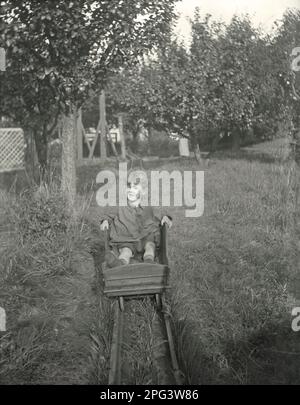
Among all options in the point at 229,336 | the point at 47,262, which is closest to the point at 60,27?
the point at 47,262

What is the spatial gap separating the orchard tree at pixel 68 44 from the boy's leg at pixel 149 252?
2.53 meters

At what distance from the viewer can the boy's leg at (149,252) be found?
5.89 m

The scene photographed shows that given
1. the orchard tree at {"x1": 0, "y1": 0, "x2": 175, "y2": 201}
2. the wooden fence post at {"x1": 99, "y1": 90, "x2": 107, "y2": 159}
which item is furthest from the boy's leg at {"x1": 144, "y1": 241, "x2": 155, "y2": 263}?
the wooden fence post at {"x1": 99, "y1": 90, "x2": 107, "y2": 159}

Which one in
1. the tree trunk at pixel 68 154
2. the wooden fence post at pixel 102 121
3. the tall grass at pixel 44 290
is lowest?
the tall grass at pixel 44 290

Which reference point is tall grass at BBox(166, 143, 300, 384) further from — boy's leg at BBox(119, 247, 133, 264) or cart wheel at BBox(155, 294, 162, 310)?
boy's leg at BBox(119, 247, 133, 264)

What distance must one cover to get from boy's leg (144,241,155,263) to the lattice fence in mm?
13907

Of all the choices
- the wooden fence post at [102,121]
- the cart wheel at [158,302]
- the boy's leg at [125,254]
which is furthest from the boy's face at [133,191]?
the wooden fence post at [102,121]

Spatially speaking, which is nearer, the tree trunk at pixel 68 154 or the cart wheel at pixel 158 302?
the cart wheel at pixel 158 302

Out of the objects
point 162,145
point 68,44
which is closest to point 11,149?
point 162,145

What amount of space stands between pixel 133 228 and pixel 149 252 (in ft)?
2.62

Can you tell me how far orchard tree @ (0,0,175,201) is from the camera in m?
6.95

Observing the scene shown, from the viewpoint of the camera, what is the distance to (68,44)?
23.6ft

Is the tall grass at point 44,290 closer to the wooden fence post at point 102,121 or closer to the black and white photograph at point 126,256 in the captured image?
the black and white photograph at point 126,256

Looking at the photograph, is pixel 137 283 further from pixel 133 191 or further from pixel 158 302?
pixel 133 191
